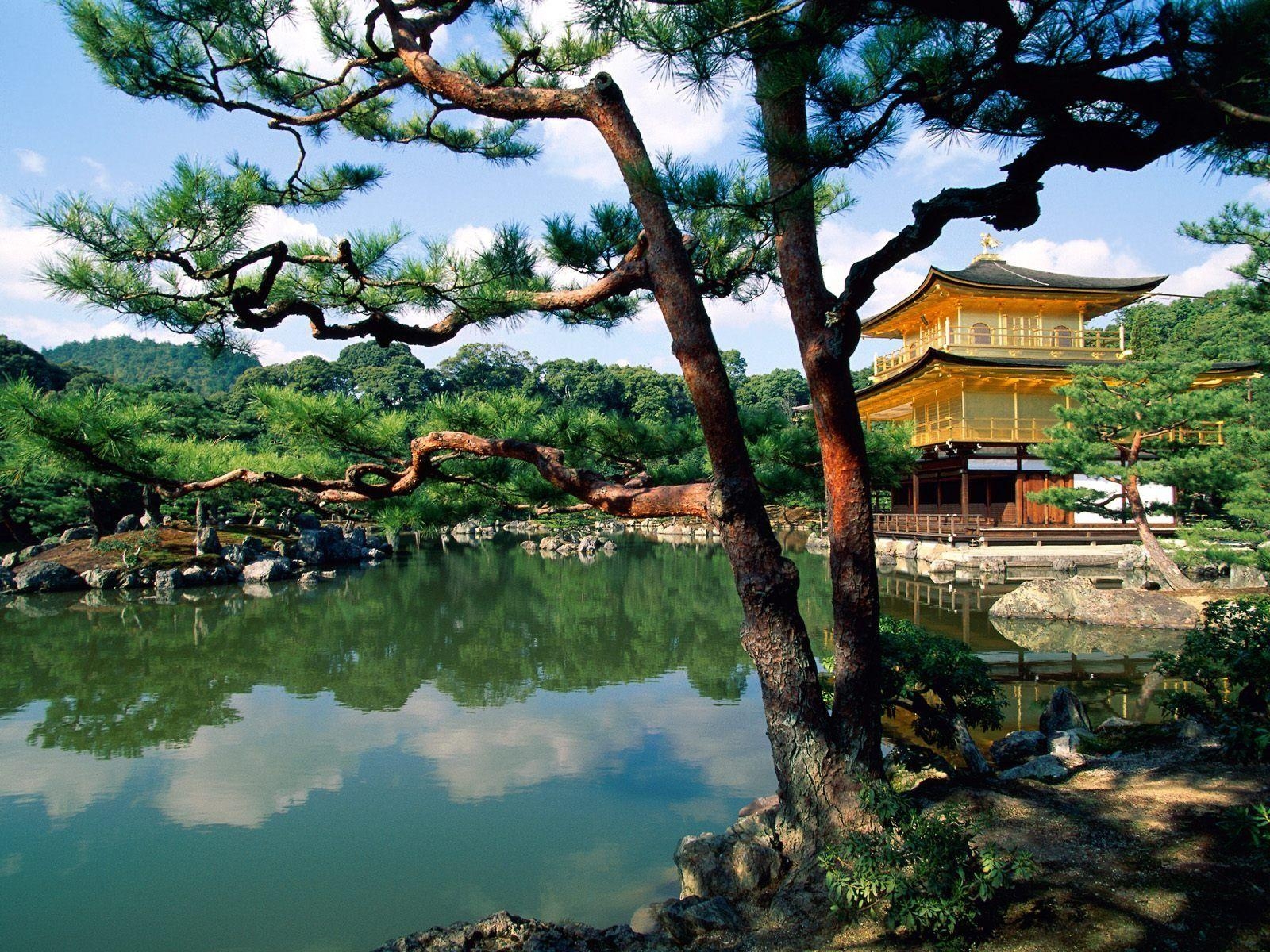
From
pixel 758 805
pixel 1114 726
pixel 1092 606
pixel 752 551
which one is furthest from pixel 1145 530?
pixel 752 551

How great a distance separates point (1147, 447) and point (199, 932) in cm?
1132

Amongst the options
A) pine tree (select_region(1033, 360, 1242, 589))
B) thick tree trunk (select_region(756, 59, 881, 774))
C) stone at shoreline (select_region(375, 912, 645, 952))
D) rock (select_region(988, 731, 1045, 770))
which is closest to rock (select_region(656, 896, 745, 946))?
stone at shoreline (select_region(375, 912, 645, 952))

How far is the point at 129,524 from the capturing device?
1574cm

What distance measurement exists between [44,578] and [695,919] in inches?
572

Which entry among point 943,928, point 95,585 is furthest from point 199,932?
point 95,585

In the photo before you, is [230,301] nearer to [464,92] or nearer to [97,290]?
[97,290]

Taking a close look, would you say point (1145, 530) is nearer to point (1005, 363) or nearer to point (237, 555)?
point (1005, 363)

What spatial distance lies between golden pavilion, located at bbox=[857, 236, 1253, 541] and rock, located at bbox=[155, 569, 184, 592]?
44.8 ft

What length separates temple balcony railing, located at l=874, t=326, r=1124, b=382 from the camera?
16.3 m

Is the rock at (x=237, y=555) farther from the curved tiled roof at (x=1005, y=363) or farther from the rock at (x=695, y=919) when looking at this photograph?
the rock at (x=695, y=919)

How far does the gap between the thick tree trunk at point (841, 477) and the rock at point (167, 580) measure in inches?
533

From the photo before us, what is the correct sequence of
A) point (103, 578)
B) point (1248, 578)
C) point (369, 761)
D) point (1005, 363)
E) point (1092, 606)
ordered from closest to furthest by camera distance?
point (369, 761), point (1092, 606), point (1248, 578), point (103, 578), point (1005, 363)

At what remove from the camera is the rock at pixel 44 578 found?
41.6 feet

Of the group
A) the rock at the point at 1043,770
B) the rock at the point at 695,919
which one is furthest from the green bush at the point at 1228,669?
the rock at the point at 695,919
